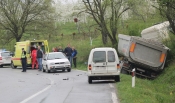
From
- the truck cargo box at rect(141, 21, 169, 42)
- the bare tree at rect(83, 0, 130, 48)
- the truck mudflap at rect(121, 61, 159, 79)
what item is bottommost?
the truck mudflap at rect(121, 61, 159, 79)

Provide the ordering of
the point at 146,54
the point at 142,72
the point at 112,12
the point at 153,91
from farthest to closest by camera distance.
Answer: the point at 112,12 < the point at 142,72 < the point at 146,54 < the point at 153,91

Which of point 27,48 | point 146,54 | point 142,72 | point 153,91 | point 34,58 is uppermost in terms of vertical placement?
point 27,48

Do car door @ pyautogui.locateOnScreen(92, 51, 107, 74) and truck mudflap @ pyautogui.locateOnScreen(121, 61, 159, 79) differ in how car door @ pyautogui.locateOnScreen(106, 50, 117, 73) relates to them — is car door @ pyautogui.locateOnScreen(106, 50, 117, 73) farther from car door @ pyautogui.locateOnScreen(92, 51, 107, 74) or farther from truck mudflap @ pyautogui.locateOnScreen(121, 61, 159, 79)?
truck mudflap @ pyautogui.locateOnScreen(121, 61, 159, 79)

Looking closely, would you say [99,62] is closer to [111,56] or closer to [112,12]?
[111,56]

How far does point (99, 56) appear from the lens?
65.1 ft

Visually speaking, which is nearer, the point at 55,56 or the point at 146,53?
the point at 146,53

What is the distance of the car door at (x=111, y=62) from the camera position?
19500 millimetres

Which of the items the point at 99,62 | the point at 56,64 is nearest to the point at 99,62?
the point at 99,62

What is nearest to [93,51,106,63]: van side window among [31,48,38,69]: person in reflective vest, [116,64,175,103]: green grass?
[116,64,175,103]: green grass

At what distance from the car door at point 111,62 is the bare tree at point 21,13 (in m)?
30.9

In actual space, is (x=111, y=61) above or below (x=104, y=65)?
above

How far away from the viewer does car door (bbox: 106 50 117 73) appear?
19.5 meters

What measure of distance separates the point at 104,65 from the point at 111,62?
1.24 feet

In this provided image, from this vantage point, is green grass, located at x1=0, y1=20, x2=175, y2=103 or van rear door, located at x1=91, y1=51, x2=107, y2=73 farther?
van rear door, located at x1=91, y1=51, x2=107, y2=73
